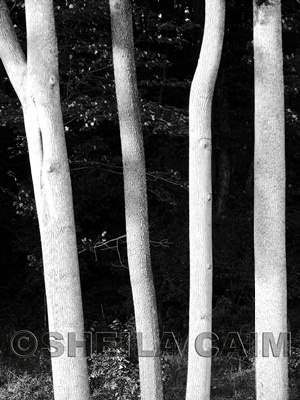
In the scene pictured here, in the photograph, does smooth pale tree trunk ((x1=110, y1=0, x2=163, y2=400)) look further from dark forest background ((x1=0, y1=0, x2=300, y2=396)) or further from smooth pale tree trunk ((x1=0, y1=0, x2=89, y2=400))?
dark forest background ((x1=0, y1=0, x2=300, y2=396))

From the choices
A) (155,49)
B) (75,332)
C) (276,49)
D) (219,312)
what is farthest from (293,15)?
(75,332)

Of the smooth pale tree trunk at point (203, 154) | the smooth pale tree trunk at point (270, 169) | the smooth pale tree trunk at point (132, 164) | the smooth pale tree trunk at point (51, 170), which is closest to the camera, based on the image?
the smooth pale tree trunk at point (51, 170)

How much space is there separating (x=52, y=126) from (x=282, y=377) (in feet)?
12.0

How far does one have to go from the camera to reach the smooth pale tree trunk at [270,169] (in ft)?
23.2

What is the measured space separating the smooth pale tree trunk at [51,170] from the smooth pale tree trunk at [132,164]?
63.9 inches

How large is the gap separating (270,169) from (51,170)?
228 centimetres

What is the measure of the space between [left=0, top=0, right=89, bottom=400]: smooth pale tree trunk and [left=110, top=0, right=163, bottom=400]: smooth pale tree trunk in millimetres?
1623

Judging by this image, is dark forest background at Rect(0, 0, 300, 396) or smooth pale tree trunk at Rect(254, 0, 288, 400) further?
dark forest background at Rect(0, 0, 300, 396)

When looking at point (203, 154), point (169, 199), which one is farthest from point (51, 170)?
point (169, 199)

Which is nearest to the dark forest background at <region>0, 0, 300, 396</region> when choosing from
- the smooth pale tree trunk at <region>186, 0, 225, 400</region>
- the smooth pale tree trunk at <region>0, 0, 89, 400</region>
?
the smooth pale tree trunk at <region>186, 0, 225, 400</region>

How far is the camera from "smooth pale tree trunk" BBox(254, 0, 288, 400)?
7.07m

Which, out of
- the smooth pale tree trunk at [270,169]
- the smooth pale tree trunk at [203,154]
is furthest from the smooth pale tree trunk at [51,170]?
the smooth pale tree trunk at [270,169]

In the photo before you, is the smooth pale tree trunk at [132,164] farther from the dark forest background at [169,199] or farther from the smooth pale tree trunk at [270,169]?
the dark forest background at [169,199]

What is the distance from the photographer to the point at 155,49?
53.7 ft
